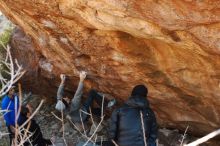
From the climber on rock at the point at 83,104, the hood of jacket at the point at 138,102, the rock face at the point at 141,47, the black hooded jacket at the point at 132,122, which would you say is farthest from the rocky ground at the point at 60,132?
the hood of jacket at the point at 138,102

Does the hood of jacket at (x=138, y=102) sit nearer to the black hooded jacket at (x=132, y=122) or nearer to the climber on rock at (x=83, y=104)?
the black hooded jacket at (x=132, y=122)

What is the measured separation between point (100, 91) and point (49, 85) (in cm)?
134

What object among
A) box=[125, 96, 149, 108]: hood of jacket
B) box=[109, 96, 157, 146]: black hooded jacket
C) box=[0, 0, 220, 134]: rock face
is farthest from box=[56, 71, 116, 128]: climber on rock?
box=[125, 96, 149, 108]: hood of jacket

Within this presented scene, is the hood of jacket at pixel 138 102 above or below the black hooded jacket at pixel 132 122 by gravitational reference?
above

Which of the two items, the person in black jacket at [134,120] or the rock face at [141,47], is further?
the person in black jacket at [134,120]

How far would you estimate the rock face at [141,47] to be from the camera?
4.57 m

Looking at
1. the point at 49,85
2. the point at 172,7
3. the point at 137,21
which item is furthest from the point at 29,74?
the point at 172,7

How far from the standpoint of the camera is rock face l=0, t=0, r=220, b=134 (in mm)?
4570

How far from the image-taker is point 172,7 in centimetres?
442

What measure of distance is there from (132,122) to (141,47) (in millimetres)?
1020

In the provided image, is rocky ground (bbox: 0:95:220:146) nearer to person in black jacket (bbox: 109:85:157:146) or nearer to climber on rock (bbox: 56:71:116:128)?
climber on rock (bbox: 56:71:116:128)

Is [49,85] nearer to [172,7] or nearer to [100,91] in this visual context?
[100,91]

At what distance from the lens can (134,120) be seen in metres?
5.29

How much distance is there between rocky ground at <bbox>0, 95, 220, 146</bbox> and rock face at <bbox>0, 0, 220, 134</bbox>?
0.57ft
